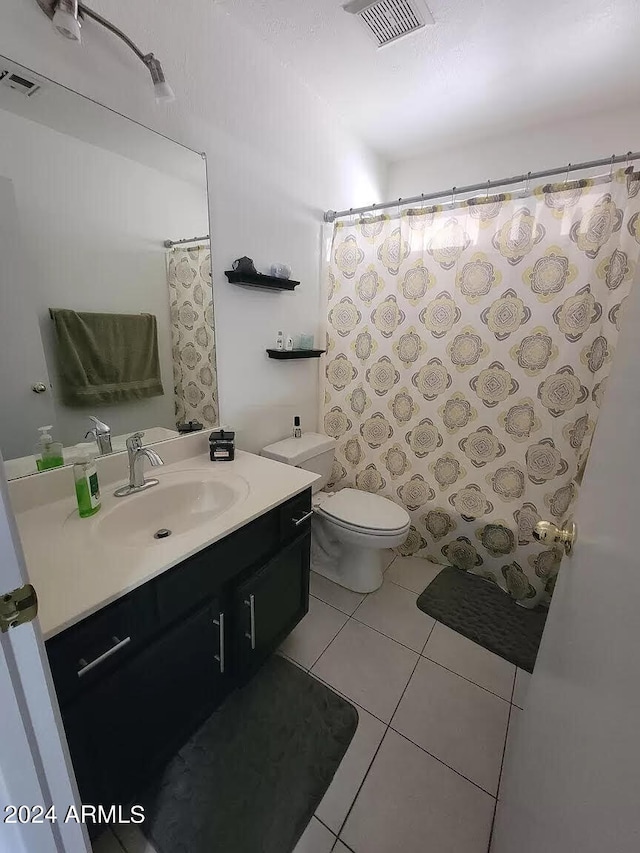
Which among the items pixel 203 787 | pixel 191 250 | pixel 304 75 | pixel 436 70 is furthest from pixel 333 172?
pixel 203 787

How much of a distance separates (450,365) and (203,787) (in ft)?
6.24

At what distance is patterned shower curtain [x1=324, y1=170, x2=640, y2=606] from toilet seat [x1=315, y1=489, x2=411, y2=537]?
0.28m

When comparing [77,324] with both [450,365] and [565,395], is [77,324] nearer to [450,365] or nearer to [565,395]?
[450,365]

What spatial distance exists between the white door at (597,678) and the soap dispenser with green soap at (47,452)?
1.34 m

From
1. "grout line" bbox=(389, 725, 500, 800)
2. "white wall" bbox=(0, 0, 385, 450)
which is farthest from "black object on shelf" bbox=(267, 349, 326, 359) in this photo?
"grout line" bbox=(389, 725, 500, 800)

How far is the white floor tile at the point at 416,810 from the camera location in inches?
37.1

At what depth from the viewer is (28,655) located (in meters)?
0.46

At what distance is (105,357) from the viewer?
1150mm

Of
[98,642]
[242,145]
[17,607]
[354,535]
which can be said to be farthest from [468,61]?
[98,642]

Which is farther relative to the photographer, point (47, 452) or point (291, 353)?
point (291, 353)

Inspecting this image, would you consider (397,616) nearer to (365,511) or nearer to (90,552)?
(365,511)

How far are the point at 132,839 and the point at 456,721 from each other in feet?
3.45

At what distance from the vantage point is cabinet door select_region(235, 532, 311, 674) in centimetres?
112

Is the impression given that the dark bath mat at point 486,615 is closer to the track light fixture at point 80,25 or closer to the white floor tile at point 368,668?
the white floor tile at point 368,668
